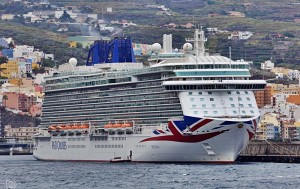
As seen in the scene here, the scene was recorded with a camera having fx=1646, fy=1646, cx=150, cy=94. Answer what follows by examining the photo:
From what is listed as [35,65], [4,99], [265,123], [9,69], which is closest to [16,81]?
[9,69]

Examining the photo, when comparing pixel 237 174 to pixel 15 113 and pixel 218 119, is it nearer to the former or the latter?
pixel 218 119

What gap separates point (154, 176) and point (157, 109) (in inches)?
429

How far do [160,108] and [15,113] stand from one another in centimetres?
7549

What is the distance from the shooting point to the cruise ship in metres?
90.6

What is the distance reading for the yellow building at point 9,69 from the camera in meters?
188

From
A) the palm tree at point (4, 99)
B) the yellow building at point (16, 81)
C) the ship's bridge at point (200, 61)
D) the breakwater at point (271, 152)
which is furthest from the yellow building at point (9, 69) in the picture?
the ship's bridge at point (200, 61)

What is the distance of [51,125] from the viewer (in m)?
106

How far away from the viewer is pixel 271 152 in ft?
354

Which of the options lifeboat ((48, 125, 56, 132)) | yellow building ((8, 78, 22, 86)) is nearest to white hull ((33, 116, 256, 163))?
lifeboat ((48, 125, 56, 132))

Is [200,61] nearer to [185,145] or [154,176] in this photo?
[185,145]

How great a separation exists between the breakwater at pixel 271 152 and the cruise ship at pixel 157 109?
903 cm

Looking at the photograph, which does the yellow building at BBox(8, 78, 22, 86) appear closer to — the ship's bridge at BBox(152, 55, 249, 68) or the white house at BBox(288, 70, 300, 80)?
the white house at BBox(288, 70, 300, 80)

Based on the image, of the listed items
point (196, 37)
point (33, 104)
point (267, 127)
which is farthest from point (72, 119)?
point (33, 104)

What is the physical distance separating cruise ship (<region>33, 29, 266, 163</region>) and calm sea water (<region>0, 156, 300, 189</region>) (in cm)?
124
